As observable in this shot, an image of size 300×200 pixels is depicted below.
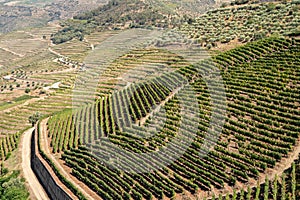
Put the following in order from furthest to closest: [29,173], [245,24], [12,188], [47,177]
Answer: [245,24] < [29,173] < [47,177] < [12,188]

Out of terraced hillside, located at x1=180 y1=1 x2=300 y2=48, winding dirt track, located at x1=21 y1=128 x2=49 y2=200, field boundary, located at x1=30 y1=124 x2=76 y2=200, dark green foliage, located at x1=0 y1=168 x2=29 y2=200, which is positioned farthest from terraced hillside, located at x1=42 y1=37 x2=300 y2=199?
terraced hillside, located at x1=180 y1=1 x2=300 y2=48

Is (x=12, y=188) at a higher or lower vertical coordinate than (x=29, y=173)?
higher

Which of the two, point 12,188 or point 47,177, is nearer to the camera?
point 12,188

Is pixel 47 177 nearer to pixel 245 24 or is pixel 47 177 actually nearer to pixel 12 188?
pixel 12 188

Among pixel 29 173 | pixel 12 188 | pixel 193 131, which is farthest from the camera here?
pixel 29 173

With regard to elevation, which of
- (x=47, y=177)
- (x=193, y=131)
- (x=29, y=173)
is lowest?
(x=29, y=173)

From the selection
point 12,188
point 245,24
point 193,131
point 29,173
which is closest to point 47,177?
point 12,188

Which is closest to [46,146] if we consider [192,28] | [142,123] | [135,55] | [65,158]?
[65,158]

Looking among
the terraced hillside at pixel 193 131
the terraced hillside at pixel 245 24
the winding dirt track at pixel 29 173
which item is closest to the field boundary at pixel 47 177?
the winding dirt track at pixel 29 173
